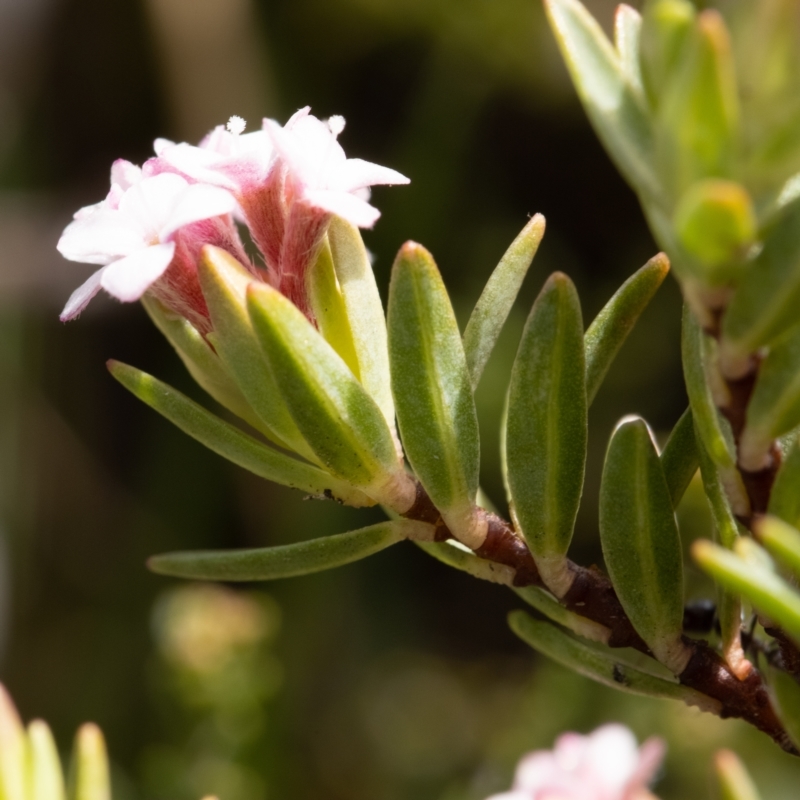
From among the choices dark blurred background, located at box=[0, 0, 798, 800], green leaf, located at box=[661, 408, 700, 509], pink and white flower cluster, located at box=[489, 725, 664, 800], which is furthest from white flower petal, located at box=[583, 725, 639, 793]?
dark blurred background, located at box=[0, 0, 798, 800]

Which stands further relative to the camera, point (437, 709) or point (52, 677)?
point (52, 677)

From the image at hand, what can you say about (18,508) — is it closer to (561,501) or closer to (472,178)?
(472,178)

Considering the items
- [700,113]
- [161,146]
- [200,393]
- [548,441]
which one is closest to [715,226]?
[700,113]

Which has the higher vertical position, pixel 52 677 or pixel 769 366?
pixel 769 366

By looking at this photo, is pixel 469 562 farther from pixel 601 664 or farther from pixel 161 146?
pixel 161 146

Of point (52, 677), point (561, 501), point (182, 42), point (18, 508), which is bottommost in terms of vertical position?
point (52, 677)

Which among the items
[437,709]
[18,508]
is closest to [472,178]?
[437,709]

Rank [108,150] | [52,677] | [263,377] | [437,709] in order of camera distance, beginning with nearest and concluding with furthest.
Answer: [263,377], [437,709], [52,677], [108,150]
